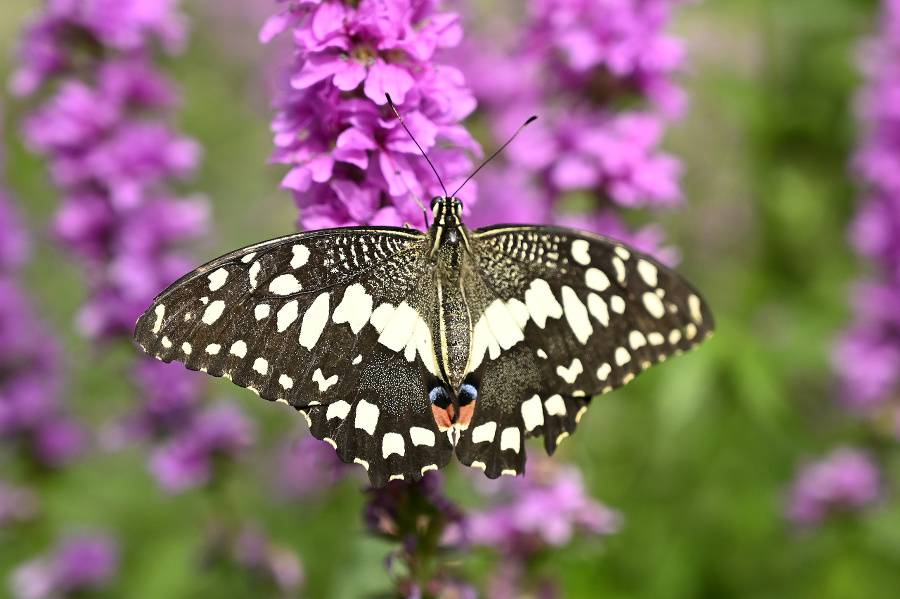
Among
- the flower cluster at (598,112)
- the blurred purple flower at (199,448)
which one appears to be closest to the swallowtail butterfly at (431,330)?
the flower cluster at (598,112)

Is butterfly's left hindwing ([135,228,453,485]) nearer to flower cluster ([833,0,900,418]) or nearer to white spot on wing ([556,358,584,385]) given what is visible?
white spot on wing ([556,358,584,385])

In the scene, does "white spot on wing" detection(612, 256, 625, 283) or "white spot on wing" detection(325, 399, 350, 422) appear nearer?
"white spot on wing" detection(325, 399, 350, 422)

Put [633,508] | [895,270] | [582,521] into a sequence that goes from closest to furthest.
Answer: [582,521] → [895,270] → [633,508]

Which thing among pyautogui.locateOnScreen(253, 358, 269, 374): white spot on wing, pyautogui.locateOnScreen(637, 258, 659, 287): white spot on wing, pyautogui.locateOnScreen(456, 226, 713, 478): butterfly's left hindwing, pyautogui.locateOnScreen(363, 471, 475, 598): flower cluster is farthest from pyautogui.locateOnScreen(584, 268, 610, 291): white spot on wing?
pyautogui.locateOnScreen(253, 358, 269, 374): white spot on wing

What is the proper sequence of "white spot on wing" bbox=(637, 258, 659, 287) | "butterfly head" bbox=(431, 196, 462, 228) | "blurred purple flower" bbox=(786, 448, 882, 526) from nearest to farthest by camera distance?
1. "butterfly head" bbox=(431, 196, 462, 228)
2. "white spot on wing" bbox=(637, 258, 659, 287)
3. "blurred purple flower" bbox=(786, 448, 882, 526)

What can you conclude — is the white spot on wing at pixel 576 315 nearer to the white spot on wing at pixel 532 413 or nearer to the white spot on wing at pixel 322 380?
the white spot on wing at pixel 532 413

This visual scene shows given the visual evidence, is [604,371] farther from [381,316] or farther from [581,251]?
[381,316]

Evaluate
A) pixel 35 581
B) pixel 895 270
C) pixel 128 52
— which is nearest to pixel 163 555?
pixel 35 581

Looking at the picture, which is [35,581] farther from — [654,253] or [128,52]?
[654,253]
